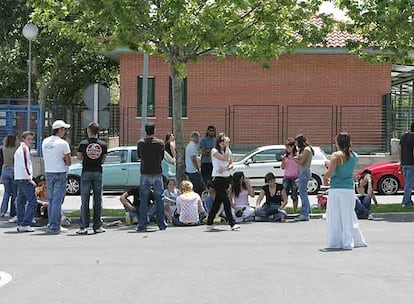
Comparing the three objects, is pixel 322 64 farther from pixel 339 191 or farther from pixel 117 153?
pixel 339 191

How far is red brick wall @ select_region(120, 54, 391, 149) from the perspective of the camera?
29453 mm

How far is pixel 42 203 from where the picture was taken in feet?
47.9

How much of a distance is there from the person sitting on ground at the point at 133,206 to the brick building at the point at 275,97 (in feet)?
Result: 48.8

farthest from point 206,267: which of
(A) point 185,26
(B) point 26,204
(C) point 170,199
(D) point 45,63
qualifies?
(D) point 45,63

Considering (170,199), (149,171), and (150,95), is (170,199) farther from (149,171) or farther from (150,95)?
(150,95)

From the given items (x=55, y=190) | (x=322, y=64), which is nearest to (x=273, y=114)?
(x=322, y=64)

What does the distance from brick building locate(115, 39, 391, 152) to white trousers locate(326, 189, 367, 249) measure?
60.2 ft

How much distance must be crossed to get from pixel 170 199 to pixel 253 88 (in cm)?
1614

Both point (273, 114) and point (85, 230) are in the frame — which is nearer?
point (85, 230)

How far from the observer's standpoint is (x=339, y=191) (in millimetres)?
10789

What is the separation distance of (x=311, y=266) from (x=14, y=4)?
2804 centimetres

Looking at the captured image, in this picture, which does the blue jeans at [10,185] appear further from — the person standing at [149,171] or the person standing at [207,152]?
the person standing at [207,152]

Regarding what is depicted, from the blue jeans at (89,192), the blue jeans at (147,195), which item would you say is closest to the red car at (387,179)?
the blue jeans at (147,195)

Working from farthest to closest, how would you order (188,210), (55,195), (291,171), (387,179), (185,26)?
(387,179) < (291,171) < (185,26) < (188,210) < (55,195)
